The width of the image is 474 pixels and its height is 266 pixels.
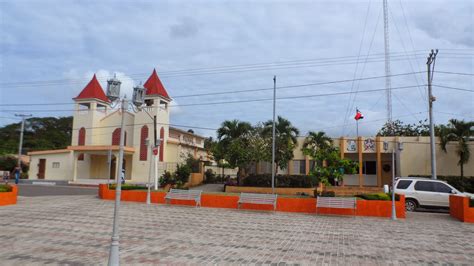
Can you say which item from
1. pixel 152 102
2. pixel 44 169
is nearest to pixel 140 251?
pixel 152 102

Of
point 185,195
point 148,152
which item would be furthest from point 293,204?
point 148,152

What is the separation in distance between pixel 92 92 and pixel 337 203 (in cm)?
3392

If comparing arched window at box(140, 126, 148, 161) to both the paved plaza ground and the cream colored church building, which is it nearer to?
the cream colored church building

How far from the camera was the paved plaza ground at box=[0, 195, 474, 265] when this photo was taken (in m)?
8.00

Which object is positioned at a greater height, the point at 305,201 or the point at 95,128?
the point at 95,128

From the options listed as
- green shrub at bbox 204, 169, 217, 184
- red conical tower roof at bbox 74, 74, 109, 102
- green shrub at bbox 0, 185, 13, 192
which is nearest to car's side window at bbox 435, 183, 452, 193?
green shrub at bbox 0, 185, 13, 192

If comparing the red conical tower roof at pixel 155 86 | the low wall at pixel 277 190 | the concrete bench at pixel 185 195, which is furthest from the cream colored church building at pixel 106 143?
the concrete bench at pixel 185 195

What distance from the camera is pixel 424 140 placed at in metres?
32.7

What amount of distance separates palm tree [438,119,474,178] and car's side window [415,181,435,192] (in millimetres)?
14037

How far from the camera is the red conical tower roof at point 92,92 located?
42312 millimetres

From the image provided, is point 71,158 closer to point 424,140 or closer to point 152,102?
point 152,102

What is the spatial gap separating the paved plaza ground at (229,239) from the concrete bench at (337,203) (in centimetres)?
60

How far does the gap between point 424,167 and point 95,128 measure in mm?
32261

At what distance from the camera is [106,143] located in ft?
137
